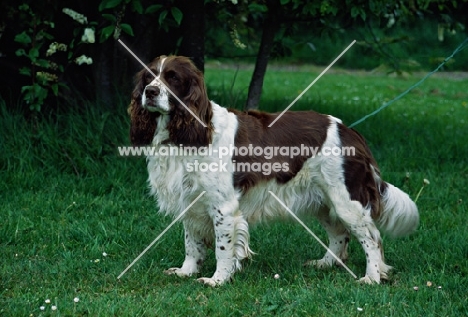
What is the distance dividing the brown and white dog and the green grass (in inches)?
10.0

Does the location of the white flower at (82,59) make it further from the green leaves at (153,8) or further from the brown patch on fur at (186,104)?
the brown patch on fur at (186,104)

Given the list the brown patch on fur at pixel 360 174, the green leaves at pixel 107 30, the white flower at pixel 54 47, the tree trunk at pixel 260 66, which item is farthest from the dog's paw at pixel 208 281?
the tree trunk at pixel 260 66

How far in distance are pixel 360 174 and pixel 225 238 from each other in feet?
3.02

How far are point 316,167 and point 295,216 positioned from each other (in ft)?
1.23

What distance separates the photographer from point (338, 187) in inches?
181

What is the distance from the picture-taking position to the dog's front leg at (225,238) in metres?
4.48

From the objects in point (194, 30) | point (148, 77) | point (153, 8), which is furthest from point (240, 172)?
point (194, 30)

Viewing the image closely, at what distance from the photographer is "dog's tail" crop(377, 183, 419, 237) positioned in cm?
473

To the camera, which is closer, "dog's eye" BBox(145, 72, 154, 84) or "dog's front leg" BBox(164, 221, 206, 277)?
"dog's eye" BBox(145, 72, 154, 84)

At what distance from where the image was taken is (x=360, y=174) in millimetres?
4633

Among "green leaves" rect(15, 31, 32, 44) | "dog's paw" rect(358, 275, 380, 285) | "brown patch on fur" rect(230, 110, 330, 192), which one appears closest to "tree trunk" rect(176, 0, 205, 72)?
"green leaves" rect(15, 31, 32, 44)

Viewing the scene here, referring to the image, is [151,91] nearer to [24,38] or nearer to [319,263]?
[319,263]

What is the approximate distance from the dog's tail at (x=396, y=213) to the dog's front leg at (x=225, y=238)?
0.96 metres

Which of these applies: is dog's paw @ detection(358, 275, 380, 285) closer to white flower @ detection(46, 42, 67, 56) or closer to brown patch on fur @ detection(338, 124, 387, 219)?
brown patch on fur @ detection(338, 124, 387, 219)
